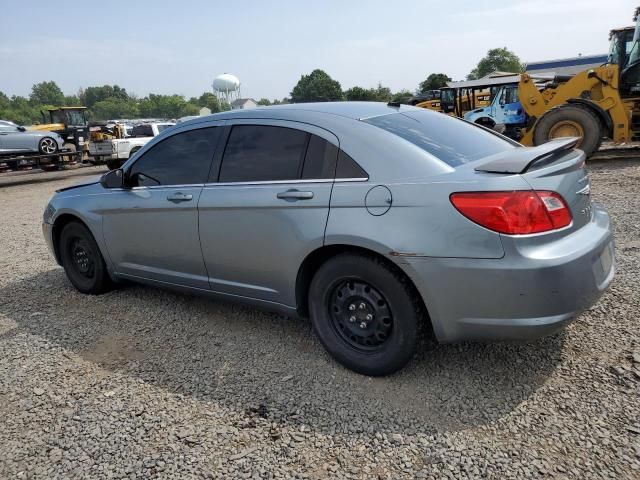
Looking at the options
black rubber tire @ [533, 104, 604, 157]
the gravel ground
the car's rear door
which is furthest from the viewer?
the car's rear door

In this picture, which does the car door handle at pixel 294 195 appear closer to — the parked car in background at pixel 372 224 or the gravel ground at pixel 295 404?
the parked car in background at pixel 372 224

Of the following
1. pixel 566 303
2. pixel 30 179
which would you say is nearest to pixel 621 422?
pixel 566 303

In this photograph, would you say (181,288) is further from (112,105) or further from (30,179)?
(112,105)

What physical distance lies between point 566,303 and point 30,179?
20027 mm

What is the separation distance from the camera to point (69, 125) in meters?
25.1

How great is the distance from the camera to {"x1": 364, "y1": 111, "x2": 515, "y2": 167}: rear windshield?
2.88 m

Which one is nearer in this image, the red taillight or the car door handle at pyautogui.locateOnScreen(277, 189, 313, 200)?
the red taillight

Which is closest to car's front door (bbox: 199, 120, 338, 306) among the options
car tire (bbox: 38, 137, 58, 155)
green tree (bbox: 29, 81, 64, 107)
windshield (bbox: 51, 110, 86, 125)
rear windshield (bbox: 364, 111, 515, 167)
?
rear windshield (bbox: 364, 111, 515, 167)

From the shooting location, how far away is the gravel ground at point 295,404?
2289 mm

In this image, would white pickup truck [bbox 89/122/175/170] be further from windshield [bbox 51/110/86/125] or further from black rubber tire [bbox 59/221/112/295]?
black rubber tire [bbox 59/221/112/295]

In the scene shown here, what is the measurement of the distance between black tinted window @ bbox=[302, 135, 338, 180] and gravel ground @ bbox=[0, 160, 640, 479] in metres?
1.22

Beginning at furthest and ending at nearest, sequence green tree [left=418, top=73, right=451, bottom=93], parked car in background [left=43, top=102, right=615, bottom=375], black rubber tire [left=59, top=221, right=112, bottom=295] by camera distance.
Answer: green tree [left=418, top=73, right=451, bottom=93]
black rubber tire [left=59, top=221, right=112, bottom=295]
parked car in background [left=43, top=102, right=615, bottom=375]

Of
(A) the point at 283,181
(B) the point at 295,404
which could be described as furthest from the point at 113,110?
(B) the point at 295,404

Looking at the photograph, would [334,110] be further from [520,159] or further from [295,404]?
[295,404]
